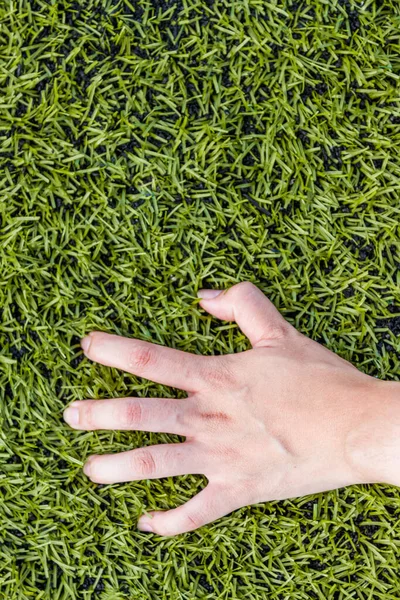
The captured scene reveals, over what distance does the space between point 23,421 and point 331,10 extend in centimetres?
192

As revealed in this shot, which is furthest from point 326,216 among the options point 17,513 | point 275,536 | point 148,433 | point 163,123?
point 17,513

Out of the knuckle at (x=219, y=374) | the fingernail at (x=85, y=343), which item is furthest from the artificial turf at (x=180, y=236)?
the knuckle at (x=219, y=374)

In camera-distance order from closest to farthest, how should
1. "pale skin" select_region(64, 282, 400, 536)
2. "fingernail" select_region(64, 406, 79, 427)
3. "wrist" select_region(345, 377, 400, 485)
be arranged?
"wrist" select_region(345, 377, 400, 485), "pale skin" select_region(64, 282, 400, 536), "fingernail" select_region(64, 406, 79, 427)

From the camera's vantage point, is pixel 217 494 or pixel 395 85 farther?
pixel 395 85

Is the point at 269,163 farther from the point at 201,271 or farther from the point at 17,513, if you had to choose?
the point at 17,513

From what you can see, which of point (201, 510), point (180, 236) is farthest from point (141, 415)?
point (180, 236)

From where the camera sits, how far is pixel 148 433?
7.96 ft

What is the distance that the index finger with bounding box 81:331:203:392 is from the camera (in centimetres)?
231

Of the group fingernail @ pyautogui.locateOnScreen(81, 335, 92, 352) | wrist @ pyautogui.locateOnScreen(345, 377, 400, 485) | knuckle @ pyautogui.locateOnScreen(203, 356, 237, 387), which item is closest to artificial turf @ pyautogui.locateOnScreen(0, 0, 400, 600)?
fingernail @ pyautogui.locateOnScreen(81, 335, 92, 352)

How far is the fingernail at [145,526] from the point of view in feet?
7.96

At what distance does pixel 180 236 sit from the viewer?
2471 millimetres

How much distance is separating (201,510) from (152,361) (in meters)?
0.54

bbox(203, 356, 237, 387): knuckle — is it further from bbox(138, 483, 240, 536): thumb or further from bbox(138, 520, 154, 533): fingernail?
bbox(138, 520, 154, 533): fingernail

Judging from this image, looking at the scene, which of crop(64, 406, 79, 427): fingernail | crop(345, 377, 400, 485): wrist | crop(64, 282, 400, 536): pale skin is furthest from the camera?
crop(64, 406, 79, 427): fingernail
